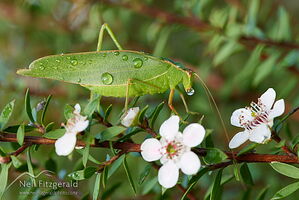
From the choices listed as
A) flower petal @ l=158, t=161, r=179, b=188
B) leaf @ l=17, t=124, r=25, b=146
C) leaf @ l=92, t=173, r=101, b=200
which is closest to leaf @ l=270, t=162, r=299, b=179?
flower petal @ l=158, t=161, r=179, b=188

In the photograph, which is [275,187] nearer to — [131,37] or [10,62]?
[131,37]

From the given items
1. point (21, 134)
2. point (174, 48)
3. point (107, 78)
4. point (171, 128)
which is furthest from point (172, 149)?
point (174, 48)

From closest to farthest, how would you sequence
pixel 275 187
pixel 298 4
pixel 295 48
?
pixel 275 187 → pixel 295 48 → pixel 298 4

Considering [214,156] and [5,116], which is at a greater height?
[5,116]

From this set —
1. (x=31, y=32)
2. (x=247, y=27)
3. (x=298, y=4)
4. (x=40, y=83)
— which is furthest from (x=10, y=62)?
(x=298, y=4)

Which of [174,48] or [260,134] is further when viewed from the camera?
[174,48]

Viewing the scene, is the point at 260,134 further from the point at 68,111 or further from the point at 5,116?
the point at 5,116

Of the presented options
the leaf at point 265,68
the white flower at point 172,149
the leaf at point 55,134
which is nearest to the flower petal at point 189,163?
the white flower at point 172,149
